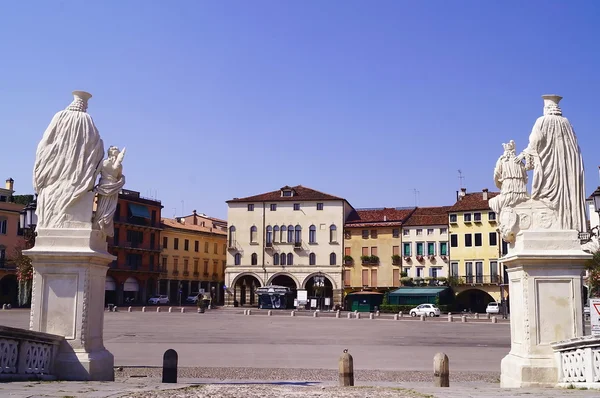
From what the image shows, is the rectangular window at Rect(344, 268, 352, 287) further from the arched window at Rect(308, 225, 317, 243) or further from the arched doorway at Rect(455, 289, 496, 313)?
the arched doorway at Rect(455, 289, 496, 313)

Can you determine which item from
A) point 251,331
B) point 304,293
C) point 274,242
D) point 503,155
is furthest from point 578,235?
point 274,242

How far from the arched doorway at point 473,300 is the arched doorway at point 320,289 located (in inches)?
627

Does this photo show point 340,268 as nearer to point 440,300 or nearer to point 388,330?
point 440,300

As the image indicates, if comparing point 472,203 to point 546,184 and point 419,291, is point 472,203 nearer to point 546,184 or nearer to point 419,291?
point 419,291

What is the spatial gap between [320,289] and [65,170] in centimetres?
7200

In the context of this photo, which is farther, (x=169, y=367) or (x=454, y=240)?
(x=454, y=240)

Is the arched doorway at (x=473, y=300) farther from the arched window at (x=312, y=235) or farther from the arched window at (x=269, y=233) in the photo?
the arched window at (x=269, y=233)

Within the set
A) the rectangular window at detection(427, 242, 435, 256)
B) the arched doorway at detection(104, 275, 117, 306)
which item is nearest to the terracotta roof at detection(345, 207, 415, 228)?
the rectangular window at detection(427, 242, 435, 256)

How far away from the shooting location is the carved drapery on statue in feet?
44.1

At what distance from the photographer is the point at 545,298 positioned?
13.0 meters

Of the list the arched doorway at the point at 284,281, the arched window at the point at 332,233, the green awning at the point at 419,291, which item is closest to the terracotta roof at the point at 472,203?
the green awning at the point at 419,291

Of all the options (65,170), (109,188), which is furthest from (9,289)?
(109,188)

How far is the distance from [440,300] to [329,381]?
198 feet

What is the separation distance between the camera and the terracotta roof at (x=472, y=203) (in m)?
78.6
